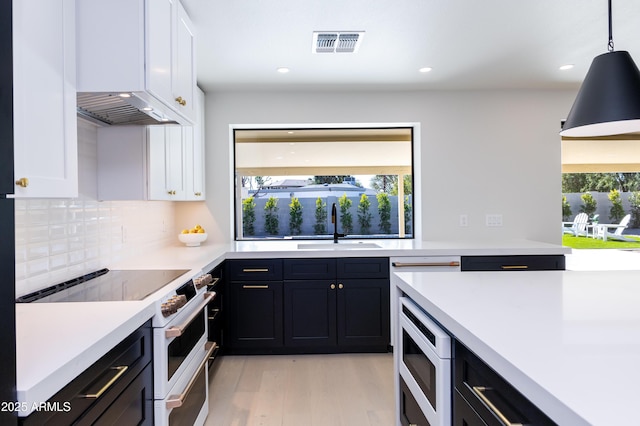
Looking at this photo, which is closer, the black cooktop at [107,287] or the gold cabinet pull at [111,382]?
the gold cabinet pull at [111,382]

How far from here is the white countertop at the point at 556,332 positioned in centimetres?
69

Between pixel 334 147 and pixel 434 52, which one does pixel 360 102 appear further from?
pixel 434 52

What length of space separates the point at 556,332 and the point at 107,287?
177cm

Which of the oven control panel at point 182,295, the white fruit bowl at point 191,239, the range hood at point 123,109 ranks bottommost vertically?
the oven control panel at point 182,295

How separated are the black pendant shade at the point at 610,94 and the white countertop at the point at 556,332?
671 mm

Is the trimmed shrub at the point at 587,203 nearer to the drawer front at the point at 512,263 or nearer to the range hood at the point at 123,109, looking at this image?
the drawer front at the point at 512,263

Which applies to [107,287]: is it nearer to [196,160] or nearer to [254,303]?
[254,303]

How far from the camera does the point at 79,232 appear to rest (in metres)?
2.04

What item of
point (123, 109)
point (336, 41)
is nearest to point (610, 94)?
point (336, 41)

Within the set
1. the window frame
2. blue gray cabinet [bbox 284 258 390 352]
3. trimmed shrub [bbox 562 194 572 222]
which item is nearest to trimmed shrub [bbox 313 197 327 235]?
the window frame

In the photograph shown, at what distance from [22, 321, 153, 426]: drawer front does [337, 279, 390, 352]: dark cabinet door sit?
1.88m

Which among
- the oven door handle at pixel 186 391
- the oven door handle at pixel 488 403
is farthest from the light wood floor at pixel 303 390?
the oven door handle at pixel 488 403

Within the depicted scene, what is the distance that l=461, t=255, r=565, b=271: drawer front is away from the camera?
3102 millimetres

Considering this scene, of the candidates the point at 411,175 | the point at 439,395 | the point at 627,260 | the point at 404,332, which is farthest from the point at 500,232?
the point at 439,395
